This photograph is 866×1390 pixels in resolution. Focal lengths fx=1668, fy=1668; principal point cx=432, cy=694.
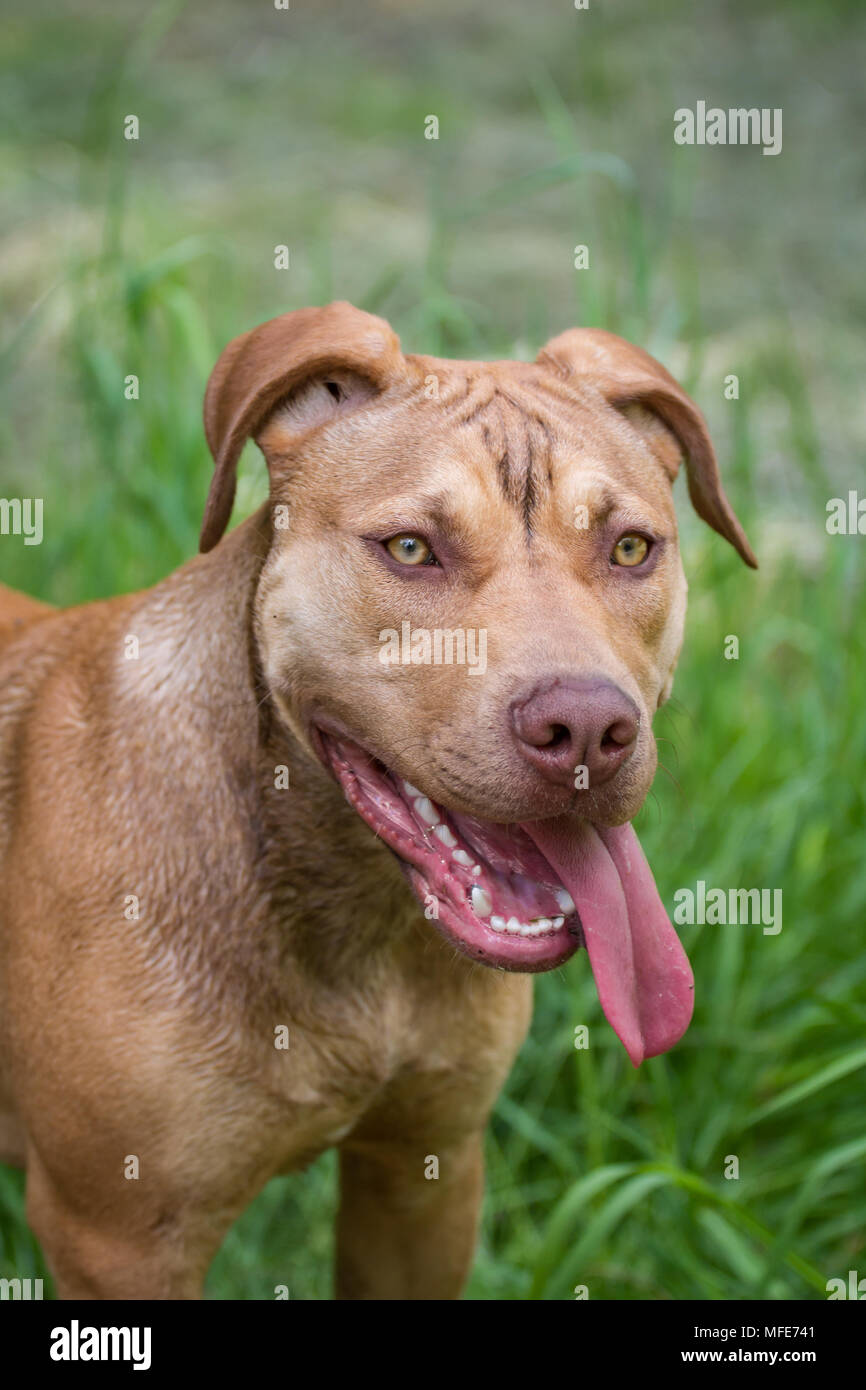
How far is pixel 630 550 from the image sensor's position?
282 cm

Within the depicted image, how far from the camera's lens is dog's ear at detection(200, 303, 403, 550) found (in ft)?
9.25

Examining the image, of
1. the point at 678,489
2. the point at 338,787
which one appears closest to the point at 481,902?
the point at 338,787

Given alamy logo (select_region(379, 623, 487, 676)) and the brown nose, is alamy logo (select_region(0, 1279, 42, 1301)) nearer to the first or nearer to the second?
alamy logo (select_region(379, 623, 487, 676))

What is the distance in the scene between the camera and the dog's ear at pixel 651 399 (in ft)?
10.0

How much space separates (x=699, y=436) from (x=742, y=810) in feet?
5.78

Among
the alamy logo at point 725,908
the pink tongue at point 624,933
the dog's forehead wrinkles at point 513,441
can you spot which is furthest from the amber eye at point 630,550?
the alamy logo at point 725,908

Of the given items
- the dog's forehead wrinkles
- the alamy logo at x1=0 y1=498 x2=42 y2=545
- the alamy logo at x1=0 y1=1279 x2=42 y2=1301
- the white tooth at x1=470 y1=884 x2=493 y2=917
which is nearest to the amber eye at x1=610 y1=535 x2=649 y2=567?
the dog's forehead wrinkles

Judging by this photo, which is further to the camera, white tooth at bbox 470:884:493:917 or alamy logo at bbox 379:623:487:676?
white tooth at bbox 470:884:493:917

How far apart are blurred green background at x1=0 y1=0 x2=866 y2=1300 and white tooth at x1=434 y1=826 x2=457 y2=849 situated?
0.66 meters

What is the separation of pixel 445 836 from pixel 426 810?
5cm

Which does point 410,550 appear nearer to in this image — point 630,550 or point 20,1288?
point 630,550

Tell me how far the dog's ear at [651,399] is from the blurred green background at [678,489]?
49 centimetres
